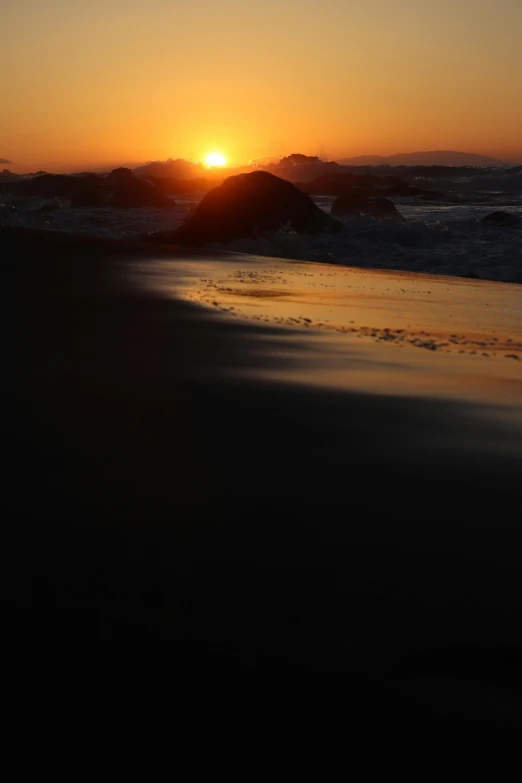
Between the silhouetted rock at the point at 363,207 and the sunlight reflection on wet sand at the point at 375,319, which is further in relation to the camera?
the silhouetted rock at the point at 363,207

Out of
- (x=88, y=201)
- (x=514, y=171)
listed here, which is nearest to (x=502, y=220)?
(x=88, y=201)

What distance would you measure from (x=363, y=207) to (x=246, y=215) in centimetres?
539

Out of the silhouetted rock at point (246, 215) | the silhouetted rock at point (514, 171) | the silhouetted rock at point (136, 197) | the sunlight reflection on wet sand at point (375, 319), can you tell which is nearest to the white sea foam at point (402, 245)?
the silhouetted rock at point (246, 215)

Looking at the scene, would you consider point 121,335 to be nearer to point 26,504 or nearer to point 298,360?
point 298,360

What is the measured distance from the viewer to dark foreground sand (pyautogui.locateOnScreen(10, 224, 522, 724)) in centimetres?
155

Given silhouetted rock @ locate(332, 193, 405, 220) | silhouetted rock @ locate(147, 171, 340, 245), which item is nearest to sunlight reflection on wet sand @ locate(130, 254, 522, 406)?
silhouetted rock @ locate(147, 171, 340, 245)

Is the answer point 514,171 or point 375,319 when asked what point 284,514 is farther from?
point 514,171

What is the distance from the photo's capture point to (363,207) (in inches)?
782

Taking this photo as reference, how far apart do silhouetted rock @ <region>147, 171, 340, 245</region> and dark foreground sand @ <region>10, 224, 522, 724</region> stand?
11.1 meters

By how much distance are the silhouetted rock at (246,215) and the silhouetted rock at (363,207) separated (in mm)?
3959

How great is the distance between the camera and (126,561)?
185 centimetres

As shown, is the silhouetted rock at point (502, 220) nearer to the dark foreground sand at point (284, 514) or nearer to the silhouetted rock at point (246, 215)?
the silhouetted rock at point (246, 215)

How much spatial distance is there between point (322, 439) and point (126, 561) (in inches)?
44.6

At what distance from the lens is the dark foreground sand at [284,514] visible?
5.10 ft
